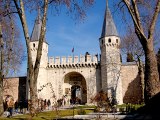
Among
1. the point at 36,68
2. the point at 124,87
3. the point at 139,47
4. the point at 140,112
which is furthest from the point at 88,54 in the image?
the point at 140,112

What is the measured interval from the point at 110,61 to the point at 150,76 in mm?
22956

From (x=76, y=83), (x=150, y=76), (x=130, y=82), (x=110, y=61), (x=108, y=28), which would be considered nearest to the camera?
(x=150, y=76)

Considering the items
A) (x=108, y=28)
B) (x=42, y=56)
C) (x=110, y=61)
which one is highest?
(x=108, y=28)

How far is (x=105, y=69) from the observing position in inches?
1260

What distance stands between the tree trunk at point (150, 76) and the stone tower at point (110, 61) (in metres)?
21.7

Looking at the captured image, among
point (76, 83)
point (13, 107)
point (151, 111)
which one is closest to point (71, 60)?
point (76, 83)

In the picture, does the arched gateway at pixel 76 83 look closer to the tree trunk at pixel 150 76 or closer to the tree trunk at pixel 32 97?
the tree trunk at pixel 32 97

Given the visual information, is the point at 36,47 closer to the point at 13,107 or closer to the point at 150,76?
the point at 13,107

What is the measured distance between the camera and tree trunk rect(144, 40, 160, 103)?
28.9 ft

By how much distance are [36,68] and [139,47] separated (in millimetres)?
18069

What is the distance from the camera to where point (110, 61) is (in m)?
31.9

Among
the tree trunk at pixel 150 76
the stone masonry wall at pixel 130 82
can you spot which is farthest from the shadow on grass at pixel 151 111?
the stone masonry wall at pixel 130 82

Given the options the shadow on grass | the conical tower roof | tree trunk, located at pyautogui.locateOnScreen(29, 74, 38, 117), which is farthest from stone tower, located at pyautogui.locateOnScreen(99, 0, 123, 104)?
the shadow on grass

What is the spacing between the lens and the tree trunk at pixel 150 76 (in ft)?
28.9
